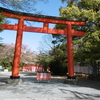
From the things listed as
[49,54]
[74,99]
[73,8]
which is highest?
[73,8]

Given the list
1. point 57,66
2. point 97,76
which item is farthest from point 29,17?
point 57,66

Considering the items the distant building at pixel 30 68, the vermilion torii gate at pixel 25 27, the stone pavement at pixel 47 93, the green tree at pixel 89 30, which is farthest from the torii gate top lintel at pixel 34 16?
the distant building at pixel 30 68

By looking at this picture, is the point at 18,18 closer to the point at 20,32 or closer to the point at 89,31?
the point at 20,32

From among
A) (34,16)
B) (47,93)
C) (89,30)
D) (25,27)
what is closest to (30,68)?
(89,30)

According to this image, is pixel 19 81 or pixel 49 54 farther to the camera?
pixel 49 54

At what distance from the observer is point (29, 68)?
3597 cm

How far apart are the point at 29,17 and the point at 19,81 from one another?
4820 mm

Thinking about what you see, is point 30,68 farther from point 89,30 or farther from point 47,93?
point 47,93

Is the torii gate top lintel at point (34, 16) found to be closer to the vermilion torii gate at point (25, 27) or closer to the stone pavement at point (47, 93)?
the vermilion torii gate at point (25, 27)

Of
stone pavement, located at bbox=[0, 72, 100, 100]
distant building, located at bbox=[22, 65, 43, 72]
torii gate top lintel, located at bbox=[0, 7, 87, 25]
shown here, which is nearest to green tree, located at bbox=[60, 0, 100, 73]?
torii gate top lintel, located at bbox=[0, 7, 87, 25]

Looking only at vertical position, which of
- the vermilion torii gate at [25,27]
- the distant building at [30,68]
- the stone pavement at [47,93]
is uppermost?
the vermilion torii gate at [25,27]

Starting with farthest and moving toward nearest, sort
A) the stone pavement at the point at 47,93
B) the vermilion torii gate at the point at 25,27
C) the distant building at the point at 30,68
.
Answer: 1. the distant building at the point at 30,68
2. the vermilion torii gate at the point at 25,27
3. the stone pavement at the point at 47,93

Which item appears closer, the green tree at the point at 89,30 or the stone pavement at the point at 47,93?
the stone pavement at the point at 47,93

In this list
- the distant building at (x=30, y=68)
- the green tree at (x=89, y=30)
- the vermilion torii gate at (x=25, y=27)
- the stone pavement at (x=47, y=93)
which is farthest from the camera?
the distant building at (x=30, y=68)
